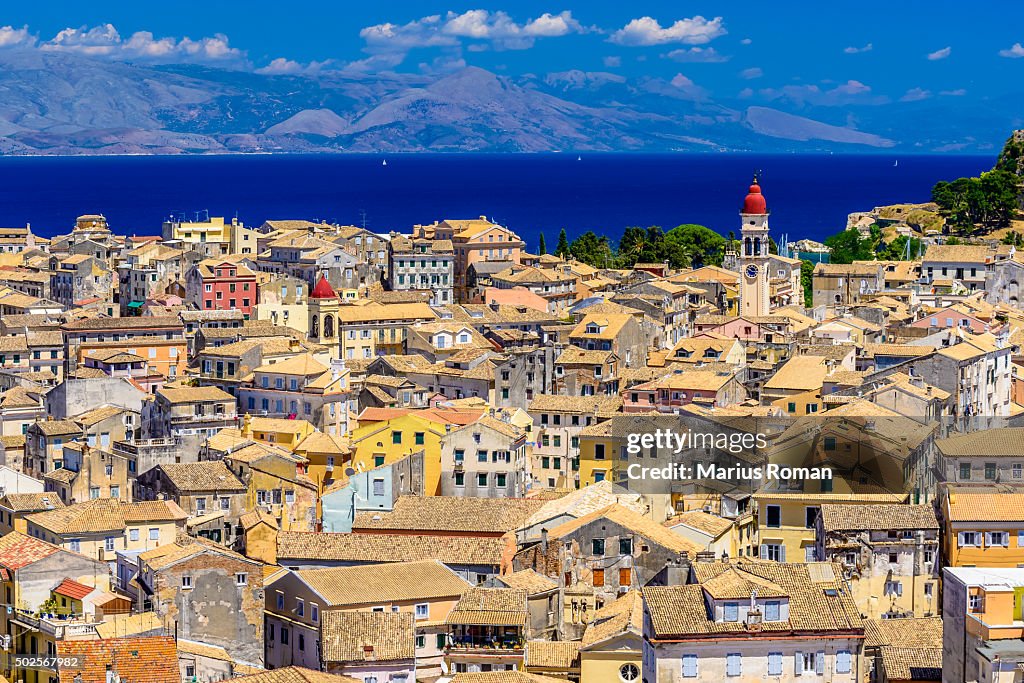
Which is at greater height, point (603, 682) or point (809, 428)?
point (809, 428)

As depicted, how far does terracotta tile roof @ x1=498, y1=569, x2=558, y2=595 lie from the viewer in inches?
1503

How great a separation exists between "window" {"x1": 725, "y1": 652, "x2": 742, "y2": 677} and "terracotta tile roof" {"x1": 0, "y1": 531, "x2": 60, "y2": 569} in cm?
1695

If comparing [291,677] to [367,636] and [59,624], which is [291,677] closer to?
[367,636]

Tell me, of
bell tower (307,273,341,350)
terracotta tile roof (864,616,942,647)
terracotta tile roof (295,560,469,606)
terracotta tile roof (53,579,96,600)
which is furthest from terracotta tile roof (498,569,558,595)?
bell tower (307,273,341,350)

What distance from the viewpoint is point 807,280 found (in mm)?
99750

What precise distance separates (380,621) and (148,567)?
6.51 metres

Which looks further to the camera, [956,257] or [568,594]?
[956,257]

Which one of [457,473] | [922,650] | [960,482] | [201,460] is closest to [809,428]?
[960,482]

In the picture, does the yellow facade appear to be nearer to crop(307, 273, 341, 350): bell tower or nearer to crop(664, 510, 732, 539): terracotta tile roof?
crop(664, 510, 732, 539): terracotta tile roof

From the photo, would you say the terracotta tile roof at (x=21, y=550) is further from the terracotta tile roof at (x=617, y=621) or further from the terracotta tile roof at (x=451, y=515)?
the terracotta tile roof at (x=617, y=621)

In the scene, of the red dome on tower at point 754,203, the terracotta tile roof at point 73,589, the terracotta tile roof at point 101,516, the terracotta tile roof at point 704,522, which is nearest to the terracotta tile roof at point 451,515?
the terracotta tile roof at point 704,522

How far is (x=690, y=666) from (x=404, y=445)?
24.3 metres

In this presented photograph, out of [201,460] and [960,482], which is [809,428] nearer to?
[960,482]

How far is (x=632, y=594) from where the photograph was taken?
3794cm
